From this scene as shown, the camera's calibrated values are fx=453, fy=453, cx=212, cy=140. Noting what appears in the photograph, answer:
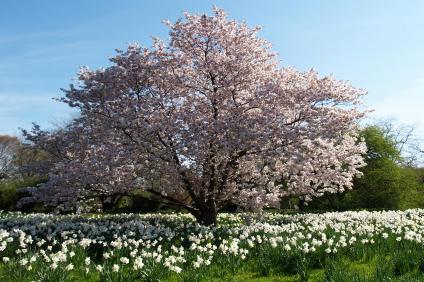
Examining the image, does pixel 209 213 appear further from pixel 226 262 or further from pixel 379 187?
pixel 379 187

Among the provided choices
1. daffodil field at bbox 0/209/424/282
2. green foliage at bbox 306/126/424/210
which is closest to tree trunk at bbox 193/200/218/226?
daffodil field at bbox 0/209/424/282

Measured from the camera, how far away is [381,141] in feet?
98.9

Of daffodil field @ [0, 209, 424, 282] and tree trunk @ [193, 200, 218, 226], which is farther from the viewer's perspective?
tree trunk @ [193, 200, 218, 226]

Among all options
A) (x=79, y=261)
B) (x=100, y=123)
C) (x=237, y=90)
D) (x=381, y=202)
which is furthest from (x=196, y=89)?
(x=381, y=202)

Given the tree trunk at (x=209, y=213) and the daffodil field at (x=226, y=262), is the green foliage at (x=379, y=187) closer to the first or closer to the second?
the tree trunk at (x=209, y=213)

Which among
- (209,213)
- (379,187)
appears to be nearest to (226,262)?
(209,213)

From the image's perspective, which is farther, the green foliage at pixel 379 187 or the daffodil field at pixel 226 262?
the green foliage at pixel 379 187

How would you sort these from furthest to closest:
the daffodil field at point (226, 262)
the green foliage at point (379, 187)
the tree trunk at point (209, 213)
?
the green foliage at point (379, 187), the tree trunk at point (209, 213), the daffodil field at point (226, 262)

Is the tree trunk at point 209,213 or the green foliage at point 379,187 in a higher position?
the green foliage at point 379,187

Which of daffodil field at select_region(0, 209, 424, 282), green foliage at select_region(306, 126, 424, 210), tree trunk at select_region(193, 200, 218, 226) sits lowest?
daffodil field at select_region(0, 209, 424, 282)

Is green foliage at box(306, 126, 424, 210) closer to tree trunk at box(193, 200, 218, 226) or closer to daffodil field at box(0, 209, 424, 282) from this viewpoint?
tree trunk at box(193, 200, 218, 226)

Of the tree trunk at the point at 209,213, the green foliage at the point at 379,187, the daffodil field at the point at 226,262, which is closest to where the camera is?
the daffodil field at the point at 226,262

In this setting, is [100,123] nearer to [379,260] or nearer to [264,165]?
[264,165]

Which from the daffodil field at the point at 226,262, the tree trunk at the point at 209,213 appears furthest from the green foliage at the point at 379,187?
the daffodil field at the point at 226,262
